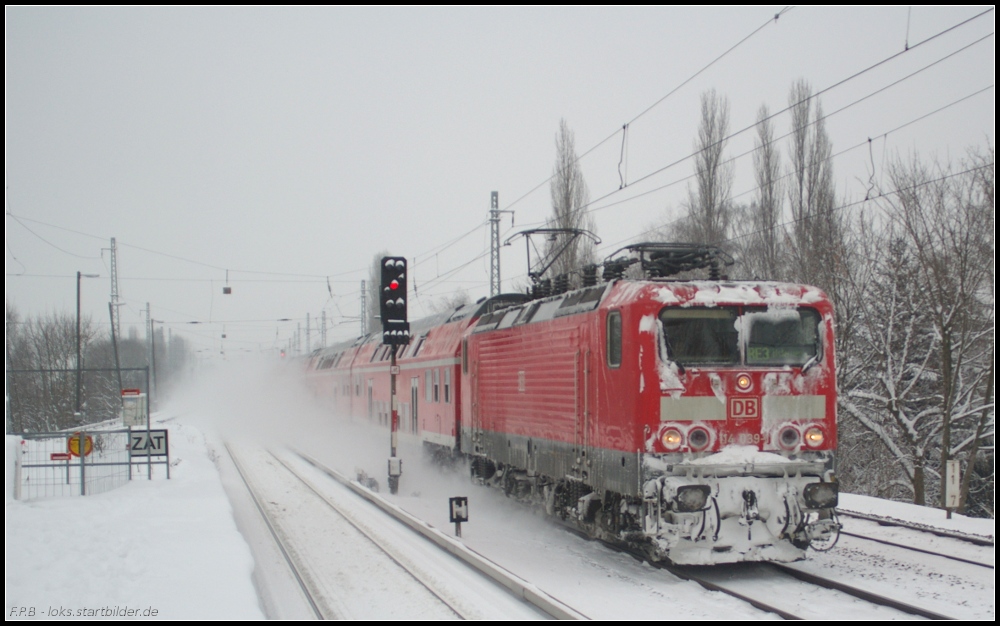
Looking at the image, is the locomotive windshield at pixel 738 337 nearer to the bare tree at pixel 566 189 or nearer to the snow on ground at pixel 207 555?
the snow on ground at pixel 207 555

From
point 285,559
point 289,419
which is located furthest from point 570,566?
point 289,419

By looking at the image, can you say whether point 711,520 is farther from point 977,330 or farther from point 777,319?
point 977,330

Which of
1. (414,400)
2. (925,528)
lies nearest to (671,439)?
(925,528)

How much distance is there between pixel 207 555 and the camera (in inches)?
423

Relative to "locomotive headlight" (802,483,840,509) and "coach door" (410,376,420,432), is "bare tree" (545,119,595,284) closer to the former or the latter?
"coach door" (410,376,420,432)

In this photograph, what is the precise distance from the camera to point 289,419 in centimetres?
4569

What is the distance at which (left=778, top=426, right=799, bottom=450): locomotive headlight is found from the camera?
977 cm

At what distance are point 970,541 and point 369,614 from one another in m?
7.48

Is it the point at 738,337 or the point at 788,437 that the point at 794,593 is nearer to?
the point at 788,437

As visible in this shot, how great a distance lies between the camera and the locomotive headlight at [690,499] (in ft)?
30.5

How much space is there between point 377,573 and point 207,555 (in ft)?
7.05

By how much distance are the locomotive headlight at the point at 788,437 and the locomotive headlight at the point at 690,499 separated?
1.18 metres

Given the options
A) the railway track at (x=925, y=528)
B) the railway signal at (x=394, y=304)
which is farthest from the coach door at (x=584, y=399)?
the railway signal at (x=394, y=304)

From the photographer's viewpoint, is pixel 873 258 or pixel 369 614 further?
pixel 873 258
